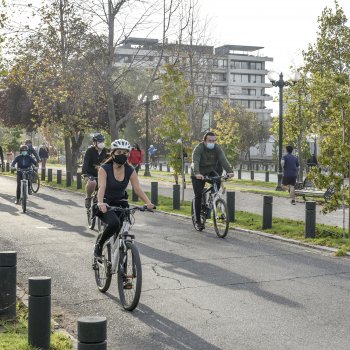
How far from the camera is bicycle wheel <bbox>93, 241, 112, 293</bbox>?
23.3ft

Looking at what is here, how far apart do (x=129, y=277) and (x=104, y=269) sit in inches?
30.2

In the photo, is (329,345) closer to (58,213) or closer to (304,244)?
(304,244)

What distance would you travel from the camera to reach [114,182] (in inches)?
279

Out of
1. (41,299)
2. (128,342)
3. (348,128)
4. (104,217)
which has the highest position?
(348,128)

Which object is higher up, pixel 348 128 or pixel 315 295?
pixel 348 128

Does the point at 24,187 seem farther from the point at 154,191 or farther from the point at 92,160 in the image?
the point at 92,160

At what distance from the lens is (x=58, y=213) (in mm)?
16344

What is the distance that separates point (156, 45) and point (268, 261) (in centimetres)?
1562

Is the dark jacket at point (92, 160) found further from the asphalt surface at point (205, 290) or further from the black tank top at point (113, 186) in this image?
the black tank top at point (113, 186)

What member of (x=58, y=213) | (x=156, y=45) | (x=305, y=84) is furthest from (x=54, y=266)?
(x=305, y=84)

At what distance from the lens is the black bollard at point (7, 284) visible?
5.98 metres

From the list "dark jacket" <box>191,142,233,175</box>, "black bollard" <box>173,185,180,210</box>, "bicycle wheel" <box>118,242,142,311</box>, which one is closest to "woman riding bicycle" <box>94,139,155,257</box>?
"bicycle wheel" <box>118,242,142,311</box>

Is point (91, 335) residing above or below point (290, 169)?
below

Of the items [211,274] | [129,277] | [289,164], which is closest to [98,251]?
[129,277]
